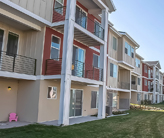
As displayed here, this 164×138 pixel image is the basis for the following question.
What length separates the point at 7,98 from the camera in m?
11.4

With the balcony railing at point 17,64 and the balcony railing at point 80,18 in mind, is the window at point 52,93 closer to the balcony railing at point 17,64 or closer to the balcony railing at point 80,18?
the balcony railing at point 17,64

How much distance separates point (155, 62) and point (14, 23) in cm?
3981

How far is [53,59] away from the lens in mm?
12133

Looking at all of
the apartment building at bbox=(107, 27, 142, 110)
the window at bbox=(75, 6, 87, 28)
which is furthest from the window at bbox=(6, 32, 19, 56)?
the apartment building at bbox=(107, 27, 142, 110)

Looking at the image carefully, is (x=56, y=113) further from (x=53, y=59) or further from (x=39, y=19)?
(x=39, y=19)

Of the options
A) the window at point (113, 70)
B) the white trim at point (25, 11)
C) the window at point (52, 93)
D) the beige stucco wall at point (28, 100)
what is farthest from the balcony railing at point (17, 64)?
the window at point (113, 70)

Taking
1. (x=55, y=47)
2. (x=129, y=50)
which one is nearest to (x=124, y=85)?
(x=129, y=50)

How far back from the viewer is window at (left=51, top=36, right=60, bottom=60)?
492 inches

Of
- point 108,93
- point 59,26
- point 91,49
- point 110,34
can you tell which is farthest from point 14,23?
point 108,93

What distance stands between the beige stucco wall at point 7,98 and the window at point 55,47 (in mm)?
3044

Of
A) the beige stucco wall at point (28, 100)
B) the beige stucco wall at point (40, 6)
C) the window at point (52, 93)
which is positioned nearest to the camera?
the beige stucco wall at point (40, 6)

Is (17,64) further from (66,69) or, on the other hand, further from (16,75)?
(66,69)

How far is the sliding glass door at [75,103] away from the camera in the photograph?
14.3m

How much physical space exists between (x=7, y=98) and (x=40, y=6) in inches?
235
